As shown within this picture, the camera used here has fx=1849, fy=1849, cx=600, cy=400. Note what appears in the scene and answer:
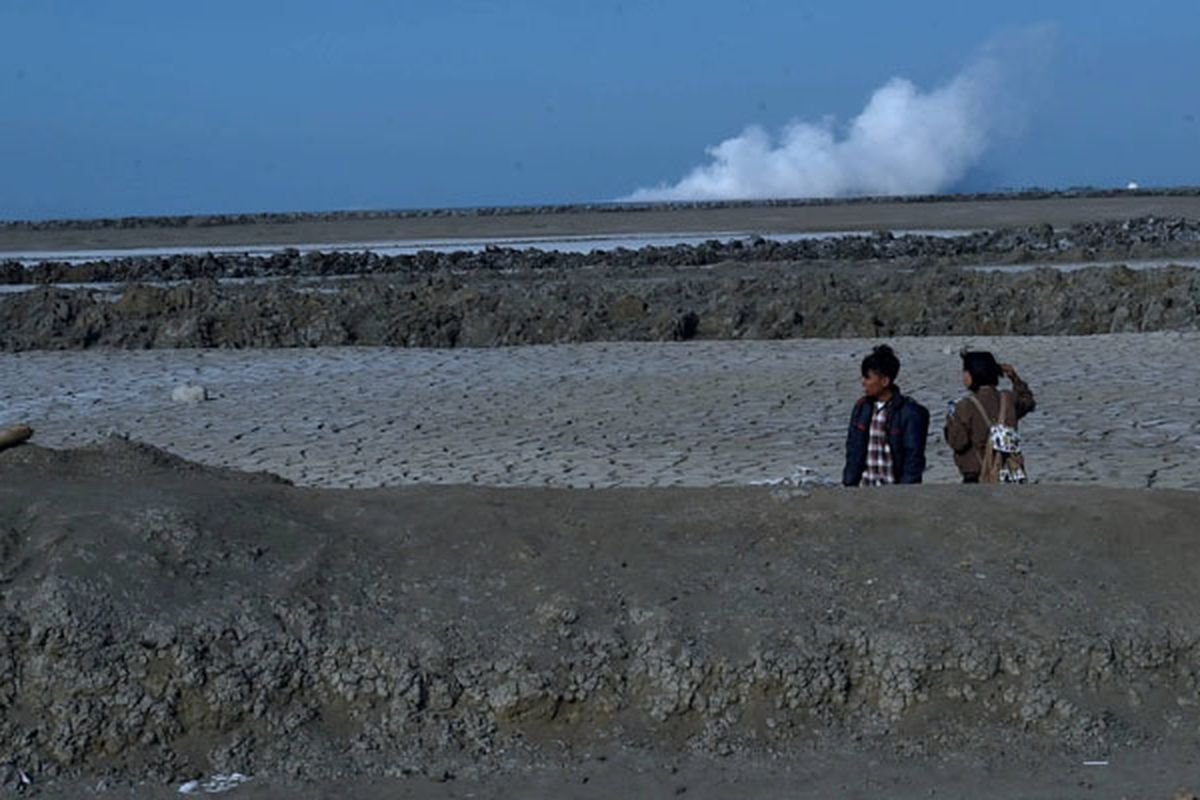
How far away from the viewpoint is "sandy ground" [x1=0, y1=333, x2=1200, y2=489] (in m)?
11.9

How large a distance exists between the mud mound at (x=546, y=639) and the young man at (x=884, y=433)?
1165 millimetres

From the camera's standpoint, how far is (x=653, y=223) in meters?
65.9

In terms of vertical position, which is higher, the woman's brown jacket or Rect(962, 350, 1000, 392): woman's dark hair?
Rect(962, 350, 1000, 392): woman's dark hair

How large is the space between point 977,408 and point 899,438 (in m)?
0.42

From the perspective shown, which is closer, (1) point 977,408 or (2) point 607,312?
(1) point 977,408

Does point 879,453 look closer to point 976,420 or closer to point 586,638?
point 976,420

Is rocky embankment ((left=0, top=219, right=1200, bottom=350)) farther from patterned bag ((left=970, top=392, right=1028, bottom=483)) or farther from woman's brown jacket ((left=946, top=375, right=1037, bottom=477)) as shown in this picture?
patterned bag ((left=970, top=392, right=1028, bottom=483))

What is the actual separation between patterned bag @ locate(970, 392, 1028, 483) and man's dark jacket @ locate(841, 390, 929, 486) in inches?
11.6

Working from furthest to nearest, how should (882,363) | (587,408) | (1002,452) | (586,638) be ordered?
(587,408) → (1002,452) → (882,363) → (586,638)

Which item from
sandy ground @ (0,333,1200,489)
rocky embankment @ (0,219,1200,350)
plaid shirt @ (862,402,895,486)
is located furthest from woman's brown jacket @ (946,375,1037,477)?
rocky embankment @ (0,219,1200,350)

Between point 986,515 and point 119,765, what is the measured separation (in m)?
3.26

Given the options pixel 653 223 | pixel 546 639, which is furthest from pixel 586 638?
pixel 653 223

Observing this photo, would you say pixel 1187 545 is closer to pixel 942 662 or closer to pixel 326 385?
pixel 942 662

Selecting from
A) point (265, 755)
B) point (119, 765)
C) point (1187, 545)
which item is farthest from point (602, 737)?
point (1187, 545)
